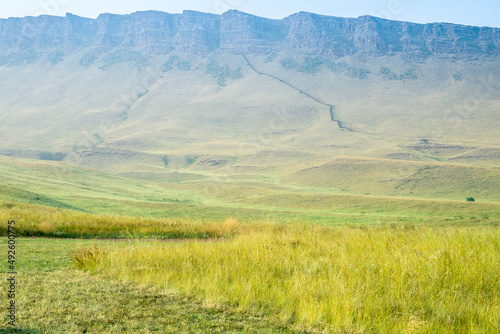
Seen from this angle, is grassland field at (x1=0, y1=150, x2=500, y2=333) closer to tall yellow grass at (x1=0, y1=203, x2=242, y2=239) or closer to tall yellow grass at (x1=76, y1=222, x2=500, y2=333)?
tall yellow grass at (x1=76, y1=222, x2=500, y2=333)

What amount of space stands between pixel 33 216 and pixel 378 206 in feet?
133

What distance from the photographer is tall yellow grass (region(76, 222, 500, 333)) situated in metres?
6.23

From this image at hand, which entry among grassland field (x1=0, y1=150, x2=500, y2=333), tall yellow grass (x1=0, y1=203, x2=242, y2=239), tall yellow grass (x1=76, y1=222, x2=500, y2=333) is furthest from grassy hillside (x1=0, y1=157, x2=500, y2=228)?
tall yellow grass (x1=76, y1=222, x2=500, y2=333)

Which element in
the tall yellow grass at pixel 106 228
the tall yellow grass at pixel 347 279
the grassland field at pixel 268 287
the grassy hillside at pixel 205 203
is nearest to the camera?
the grassland field at pixel 268 287

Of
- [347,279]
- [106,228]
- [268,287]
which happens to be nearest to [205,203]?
[106,228]

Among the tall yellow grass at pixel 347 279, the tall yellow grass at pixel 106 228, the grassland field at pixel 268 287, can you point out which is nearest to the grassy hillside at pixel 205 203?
the tall yellow grass at pixel 106 228

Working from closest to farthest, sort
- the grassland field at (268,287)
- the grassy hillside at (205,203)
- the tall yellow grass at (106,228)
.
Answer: the grassland field at (268,287) < the tall yellow grass at (106,228) < the grassy hillside at (205,203)

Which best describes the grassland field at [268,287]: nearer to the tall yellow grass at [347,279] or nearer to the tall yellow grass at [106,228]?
the tall yellow grass at [347,279]

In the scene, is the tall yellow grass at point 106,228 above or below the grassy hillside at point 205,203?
above

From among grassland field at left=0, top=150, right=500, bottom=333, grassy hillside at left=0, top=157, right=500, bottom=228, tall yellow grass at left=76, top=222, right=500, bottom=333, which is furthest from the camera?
grassy hillside at left=0, top=157, right=500, bottom=228

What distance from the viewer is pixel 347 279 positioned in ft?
24.9

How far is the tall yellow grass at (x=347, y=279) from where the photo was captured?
6230mm

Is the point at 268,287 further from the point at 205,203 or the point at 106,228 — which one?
the point at 205,203

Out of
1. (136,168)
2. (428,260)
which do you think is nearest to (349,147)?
(136,168)
